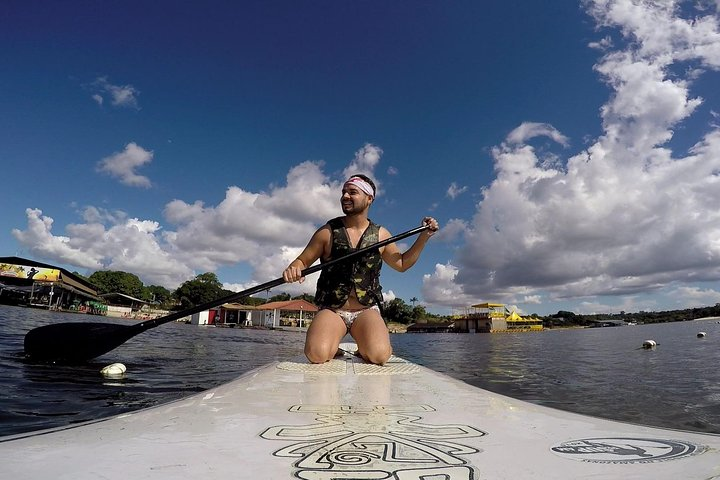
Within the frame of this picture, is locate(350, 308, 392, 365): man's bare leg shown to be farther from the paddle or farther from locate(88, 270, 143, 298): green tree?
locate(88, 270, 143, 298): green tree

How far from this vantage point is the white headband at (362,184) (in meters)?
3.99

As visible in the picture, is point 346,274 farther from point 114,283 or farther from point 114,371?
point 114,283

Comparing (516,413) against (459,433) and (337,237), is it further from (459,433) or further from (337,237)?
(337,237)

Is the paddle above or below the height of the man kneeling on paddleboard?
below

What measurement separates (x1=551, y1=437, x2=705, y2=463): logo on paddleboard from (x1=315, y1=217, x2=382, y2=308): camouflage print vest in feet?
8.89

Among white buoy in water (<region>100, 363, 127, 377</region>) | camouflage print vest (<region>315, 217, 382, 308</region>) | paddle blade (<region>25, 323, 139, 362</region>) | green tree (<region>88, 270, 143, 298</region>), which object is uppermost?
green tree (<region>88, 270, 143, 298</region>)

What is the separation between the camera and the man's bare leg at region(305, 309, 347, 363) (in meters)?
3.63

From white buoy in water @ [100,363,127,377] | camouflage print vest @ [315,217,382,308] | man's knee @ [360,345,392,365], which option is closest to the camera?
man's knee @ [360,345,392,365]

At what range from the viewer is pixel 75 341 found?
5.38m

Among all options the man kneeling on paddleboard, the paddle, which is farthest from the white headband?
the paddle

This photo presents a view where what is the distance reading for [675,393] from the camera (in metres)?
4.81

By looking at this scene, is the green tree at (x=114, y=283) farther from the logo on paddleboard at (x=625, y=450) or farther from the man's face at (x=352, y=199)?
the logo on paddleboard at (x=625, y=450)

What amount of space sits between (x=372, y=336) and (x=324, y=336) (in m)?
0.44

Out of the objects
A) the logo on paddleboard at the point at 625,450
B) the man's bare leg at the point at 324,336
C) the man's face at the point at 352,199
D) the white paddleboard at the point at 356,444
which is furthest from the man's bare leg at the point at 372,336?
the logo on paddleboard at the point at 625,450
